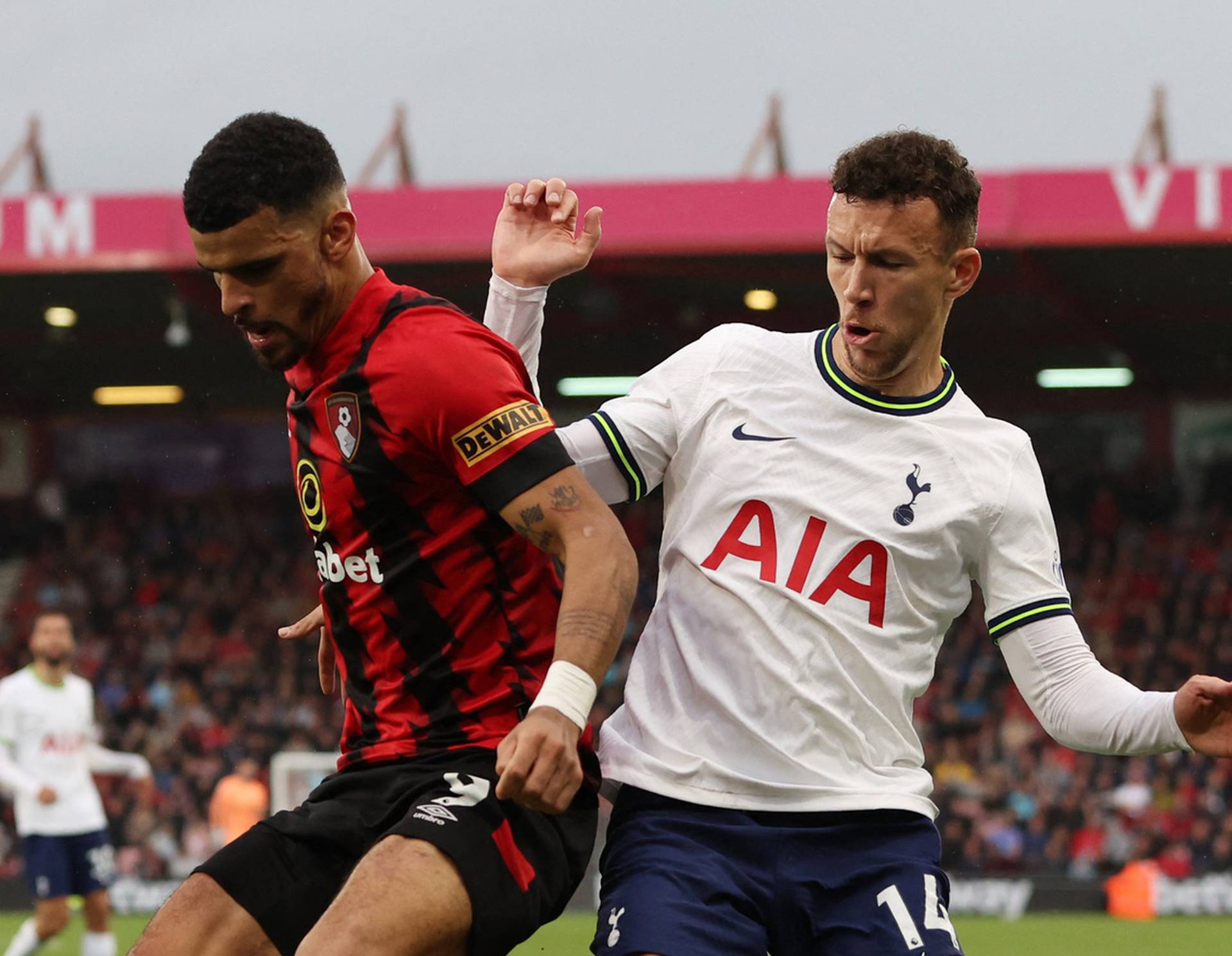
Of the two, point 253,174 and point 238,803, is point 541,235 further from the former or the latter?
point 238,803

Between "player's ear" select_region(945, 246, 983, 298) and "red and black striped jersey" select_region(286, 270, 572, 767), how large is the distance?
36.7 inches

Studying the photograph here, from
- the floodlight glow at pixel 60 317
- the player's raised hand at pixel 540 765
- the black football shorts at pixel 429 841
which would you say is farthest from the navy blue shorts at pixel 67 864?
the floodlight glow at pixel 60 317

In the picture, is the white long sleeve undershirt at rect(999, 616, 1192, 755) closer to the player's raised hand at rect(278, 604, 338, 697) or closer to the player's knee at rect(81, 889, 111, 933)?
the player's raised hand at rect(278, 604, 338, 697)

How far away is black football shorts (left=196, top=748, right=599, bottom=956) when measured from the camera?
2.96 m

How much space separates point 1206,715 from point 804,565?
79 cm

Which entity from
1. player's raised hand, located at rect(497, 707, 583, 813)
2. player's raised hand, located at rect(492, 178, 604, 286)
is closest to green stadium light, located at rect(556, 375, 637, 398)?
player's raised hand, located at rect(492, 178, 604, 286)

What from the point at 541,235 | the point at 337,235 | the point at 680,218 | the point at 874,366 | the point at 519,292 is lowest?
the point at 680,218

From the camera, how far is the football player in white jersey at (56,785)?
34.9 feet

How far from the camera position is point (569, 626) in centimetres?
293

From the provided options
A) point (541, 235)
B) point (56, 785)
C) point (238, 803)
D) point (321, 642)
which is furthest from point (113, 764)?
point (541, 235)

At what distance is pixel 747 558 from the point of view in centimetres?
337

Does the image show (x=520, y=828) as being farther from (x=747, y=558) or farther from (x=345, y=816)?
(x=747, y=558)

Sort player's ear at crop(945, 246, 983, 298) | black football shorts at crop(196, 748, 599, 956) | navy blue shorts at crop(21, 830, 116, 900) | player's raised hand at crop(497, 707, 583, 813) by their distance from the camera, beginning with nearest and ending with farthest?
player's raised hand at crop(497, 707, 583, 813)
black football shorts at crop(196, 748, 599, 956)
player's ear at crop(945, 246, 983, 298)
navy blue shorts at crop(21, 830, 116, 900)

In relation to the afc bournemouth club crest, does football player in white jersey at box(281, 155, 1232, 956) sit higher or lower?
lower
